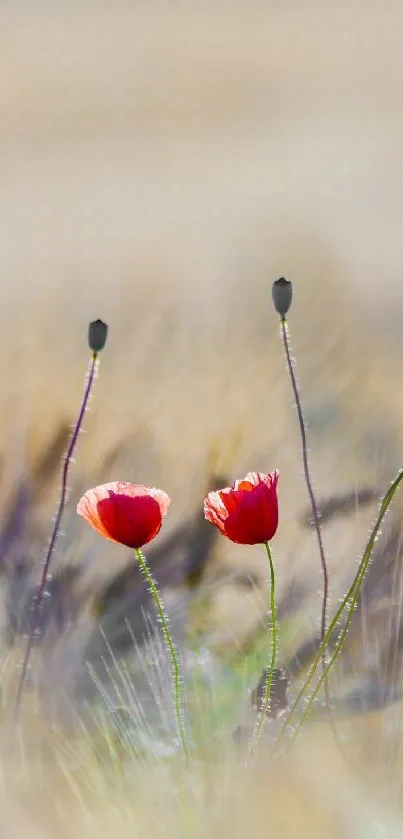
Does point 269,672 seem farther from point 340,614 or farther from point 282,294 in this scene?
point 282,294

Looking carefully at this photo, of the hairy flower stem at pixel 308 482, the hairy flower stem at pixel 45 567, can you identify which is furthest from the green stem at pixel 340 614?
the hairy flower stem at pixel 45 567

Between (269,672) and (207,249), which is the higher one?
(207,249)

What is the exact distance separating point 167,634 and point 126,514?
66 millimetres

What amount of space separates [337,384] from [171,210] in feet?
0.58

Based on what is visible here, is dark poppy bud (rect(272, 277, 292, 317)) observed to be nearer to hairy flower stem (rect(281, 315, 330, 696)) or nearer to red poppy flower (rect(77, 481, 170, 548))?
hairy flower stem (rect(281, 315, 330, 696))

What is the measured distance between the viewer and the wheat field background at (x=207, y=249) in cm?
46

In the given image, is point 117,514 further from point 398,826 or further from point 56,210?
point 56,210

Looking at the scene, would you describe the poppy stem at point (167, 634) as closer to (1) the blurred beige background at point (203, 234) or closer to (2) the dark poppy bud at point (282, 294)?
(1) the blurred beige background at point (203, 234)

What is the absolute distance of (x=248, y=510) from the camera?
39 centimetres

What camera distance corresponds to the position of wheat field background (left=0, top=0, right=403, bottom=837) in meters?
0.46

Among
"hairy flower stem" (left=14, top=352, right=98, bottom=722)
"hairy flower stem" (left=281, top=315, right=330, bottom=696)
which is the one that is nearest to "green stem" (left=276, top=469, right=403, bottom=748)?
"hairy flower stem" (left=281, top=315, right=330, bottom=696)

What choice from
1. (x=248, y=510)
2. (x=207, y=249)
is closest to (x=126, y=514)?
(x=248, y=510)

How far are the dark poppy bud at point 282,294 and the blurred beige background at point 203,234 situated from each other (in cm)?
4

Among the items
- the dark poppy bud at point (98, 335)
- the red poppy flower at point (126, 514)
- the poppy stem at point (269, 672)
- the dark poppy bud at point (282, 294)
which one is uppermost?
the dark poppy bud at point (282, 294)
